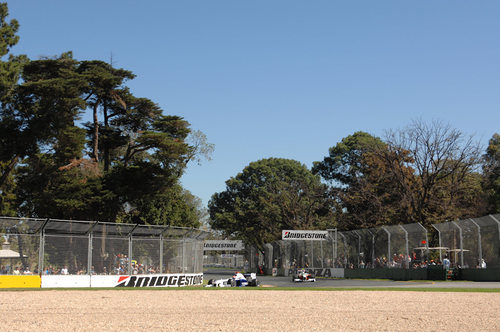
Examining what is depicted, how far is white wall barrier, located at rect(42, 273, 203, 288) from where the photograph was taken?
87.0 feet

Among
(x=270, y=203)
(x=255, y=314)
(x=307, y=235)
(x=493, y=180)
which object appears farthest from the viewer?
(x=270, y=203)

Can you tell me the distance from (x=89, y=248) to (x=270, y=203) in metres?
50.1

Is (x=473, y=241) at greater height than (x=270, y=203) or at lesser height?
lesser

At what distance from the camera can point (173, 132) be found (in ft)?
159

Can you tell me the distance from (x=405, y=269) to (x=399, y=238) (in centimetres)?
213

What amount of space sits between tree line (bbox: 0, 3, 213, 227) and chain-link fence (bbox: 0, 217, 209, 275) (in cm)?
1529

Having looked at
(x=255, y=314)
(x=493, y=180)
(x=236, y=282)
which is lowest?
(x=236, y=282)

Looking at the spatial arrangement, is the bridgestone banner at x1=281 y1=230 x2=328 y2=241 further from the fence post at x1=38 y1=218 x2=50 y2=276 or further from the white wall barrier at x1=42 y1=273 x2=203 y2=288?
the fence post at x1=38 y1=218 x2=50 y2=276

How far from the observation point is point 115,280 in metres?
28.0

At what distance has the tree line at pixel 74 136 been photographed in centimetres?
4384

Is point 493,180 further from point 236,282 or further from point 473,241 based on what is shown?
point 236,282

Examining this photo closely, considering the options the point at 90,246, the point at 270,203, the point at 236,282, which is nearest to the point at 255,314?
the point at 90,246

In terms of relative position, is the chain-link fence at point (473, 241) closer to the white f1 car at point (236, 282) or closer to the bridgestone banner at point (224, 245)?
the white f1 car at point (236, 282)

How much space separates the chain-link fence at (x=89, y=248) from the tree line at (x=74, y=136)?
15287mm
